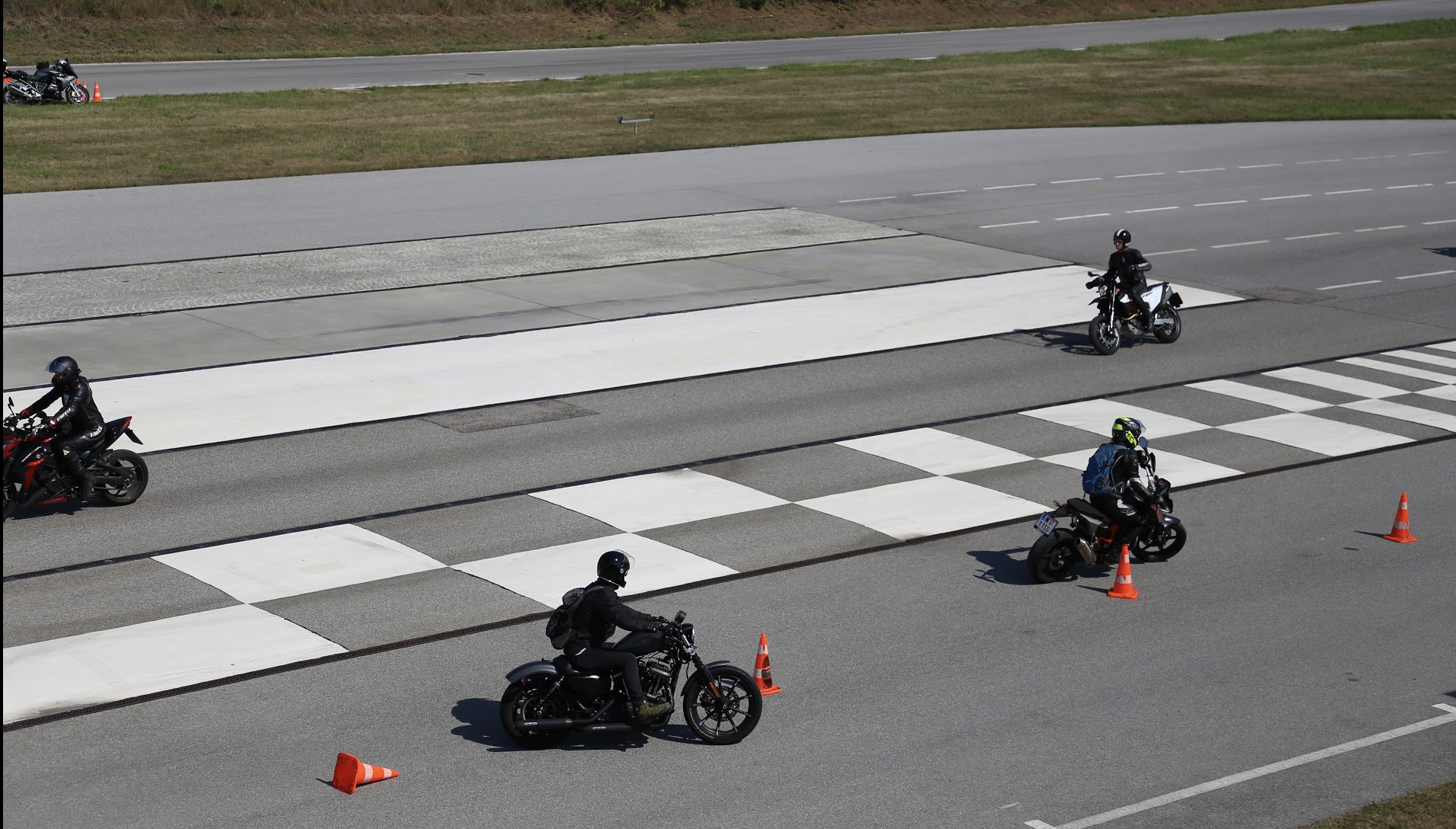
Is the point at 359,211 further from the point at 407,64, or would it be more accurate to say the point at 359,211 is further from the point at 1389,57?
the point at 1389,57

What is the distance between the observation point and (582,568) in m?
15.4

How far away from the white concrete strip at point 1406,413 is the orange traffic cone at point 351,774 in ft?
55.1

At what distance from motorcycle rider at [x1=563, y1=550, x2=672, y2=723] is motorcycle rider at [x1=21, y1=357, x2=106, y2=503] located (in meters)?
8.25

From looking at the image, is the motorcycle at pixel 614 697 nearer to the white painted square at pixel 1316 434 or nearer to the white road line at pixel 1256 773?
the white road line at pixel 1256 773

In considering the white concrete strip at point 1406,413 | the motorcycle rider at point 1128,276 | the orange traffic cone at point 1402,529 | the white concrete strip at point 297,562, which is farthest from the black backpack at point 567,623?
the motorcycle rider at point 1128,276

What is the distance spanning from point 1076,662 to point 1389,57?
222 ft

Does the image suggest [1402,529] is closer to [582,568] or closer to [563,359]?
[582,568]

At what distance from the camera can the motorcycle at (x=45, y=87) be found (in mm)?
47219

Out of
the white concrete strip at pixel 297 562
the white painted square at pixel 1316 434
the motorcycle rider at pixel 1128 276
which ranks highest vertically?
the motorcycle rider at pixel 1128 276

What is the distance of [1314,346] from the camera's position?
85.7 feet

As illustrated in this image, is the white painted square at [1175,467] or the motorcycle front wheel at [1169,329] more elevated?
the motorcycle front wheel at [1169,329]

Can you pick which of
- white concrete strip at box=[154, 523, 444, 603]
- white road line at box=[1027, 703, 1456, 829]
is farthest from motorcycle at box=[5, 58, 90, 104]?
white road line at box=[1027, 703, 1456, 829]

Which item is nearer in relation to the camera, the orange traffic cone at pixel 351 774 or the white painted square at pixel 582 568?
the orange traffic cone at pixel 351 774

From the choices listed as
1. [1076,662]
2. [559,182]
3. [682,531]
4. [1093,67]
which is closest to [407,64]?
[559,182]
